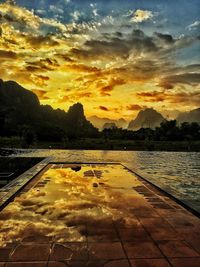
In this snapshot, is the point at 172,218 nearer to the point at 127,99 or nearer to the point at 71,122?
the point at 127,99

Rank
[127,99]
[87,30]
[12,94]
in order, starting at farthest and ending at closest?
[12,94]
[127,99]
[87,30]

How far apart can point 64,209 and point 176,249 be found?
7.74 feet

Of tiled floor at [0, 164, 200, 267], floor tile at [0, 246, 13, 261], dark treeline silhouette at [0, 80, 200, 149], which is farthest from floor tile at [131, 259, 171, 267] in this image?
dark treeline silhouette at [0, 80, 200, 149]

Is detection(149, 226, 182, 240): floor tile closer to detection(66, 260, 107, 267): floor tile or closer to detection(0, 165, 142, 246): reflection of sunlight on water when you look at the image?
detection(0, 165, 142, 246): reflection of sunlight on water

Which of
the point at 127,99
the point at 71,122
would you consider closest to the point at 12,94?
the point at 71,122

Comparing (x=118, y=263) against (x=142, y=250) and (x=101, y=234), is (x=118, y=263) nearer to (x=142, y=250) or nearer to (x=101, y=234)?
(x=142, y=250)

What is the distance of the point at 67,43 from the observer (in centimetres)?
1941

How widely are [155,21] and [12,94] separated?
303ft

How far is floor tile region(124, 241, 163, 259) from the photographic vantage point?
11.4 ft

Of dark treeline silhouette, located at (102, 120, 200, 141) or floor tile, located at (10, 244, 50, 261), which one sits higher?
dark treeline silhouette, located at (102, 120, 200, 141)

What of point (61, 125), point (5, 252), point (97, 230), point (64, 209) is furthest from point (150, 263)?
point (61, 125)

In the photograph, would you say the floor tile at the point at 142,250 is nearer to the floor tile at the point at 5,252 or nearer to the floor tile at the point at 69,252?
the floor tile at the point at 69,252

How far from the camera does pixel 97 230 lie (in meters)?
4.32

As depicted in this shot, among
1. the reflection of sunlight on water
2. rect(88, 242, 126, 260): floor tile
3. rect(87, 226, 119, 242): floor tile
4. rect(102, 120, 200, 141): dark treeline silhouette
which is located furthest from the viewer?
rect(102, 120, 200, 141): dark treeline silhouette
